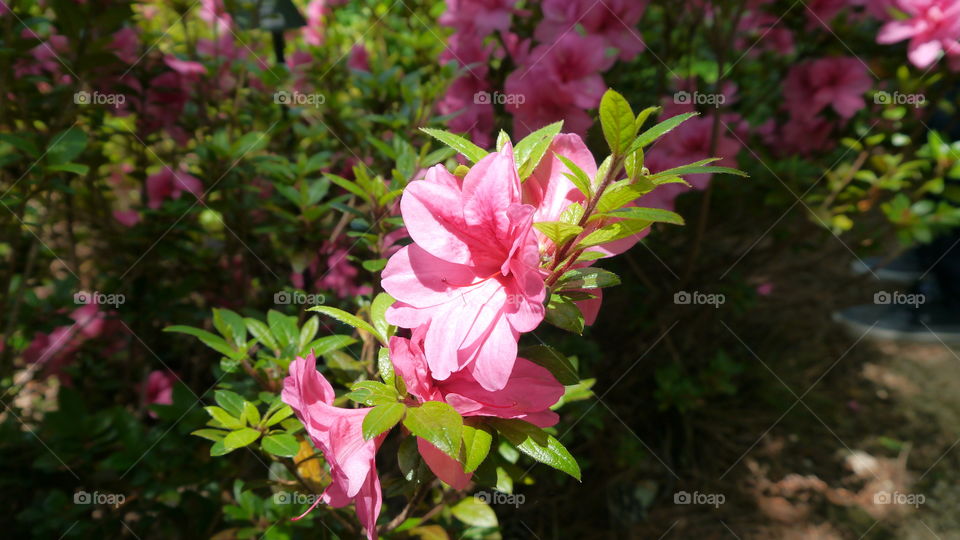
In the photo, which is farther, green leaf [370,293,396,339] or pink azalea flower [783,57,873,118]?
pink azalea flower [783,57,873,118]

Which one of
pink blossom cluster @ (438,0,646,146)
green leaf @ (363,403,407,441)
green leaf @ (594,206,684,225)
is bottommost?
green leaf @ (363,403,407,441)

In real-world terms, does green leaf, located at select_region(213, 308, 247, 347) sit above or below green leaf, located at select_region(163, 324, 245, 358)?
above

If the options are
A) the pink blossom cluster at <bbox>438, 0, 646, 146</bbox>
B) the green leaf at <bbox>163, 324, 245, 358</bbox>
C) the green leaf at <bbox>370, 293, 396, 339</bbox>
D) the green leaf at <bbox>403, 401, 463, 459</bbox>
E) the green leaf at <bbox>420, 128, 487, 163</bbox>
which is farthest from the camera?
the pink blossom cluster at <bbox>438, 0, 646, 146</bbox>

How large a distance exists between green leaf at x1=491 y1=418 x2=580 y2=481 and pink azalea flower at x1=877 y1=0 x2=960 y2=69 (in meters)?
1.62

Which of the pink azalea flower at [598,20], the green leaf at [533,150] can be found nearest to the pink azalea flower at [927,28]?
the pink azalea flower at [598,20]

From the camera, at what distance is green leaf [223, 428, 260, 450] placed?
2.35 ft

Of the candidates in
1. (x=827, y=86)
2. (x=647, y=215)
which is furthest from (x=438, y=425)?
(x=827, y=86)

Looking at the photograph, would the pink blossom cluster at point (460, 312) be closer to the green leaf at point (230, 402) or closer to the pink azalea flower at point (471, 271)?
the pink azalea flower at point (471, 271)

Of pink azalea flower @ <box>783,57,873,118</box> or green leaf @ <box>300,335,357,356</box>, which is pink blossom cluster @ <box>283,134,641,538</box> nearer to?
green leaf @ <box>300,335,357,356</box>

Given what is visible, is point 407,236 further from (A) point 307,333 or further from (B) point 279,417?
(B) point 279,417

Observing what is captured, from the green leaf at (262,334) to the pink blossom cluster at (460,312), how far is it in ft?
0.86

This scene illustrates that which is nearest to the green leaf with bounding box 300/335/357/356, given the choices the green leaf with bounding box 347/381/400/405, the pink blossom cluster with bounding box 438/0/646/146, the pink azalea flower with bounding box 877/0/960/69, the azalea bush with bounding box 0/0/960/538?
the azalea bush with bounding box 0/0/960/538

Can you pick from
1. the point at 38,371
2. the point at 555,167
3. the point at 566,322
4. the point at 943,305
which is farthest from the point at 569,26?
the point at 943,305

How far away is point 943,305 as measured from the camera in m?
3.32
